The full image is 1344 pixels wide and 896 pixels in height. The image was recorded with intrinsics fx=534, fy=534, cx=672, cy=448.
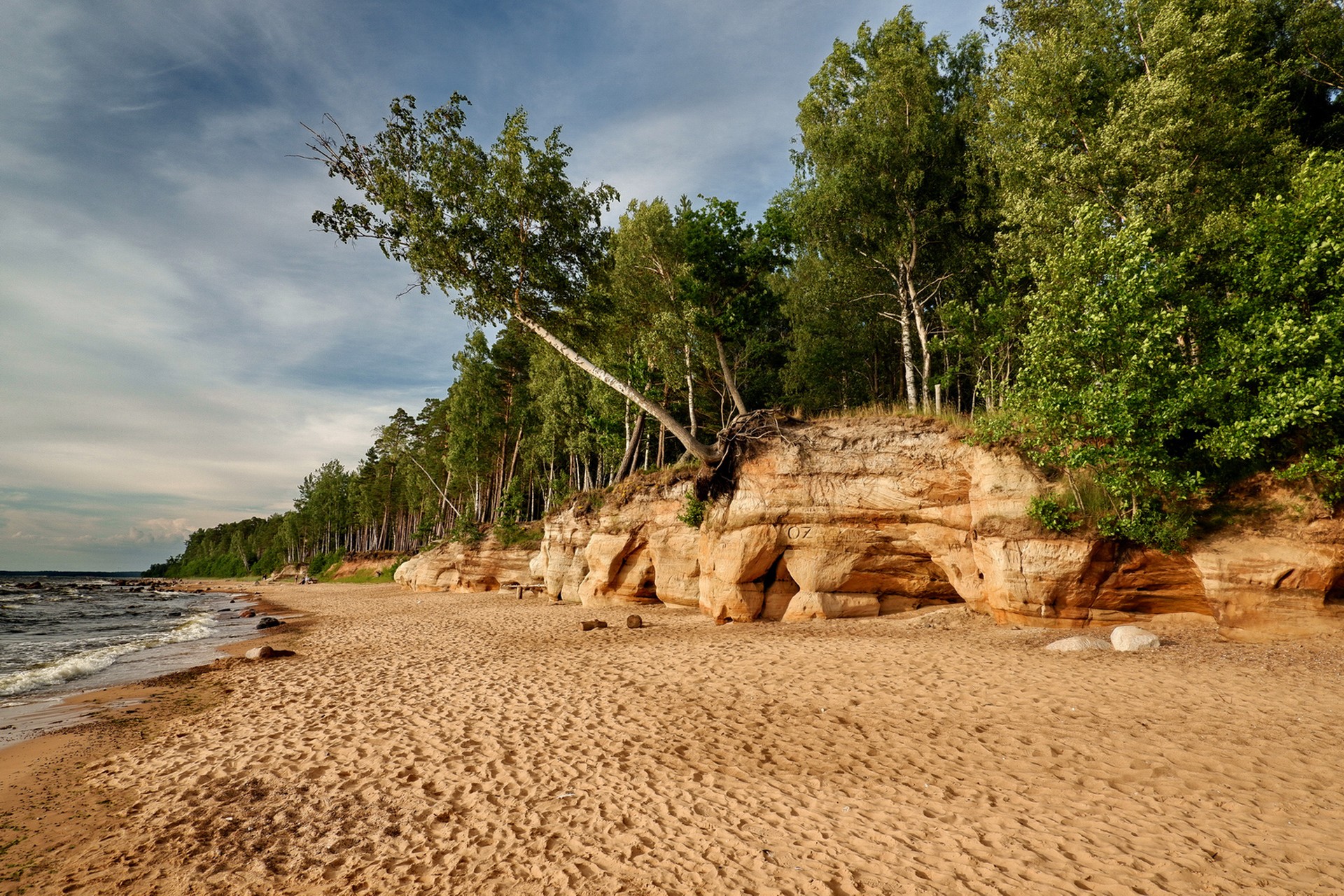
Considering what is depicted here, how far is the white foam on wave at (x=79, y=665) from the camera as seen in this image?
44.1 feet

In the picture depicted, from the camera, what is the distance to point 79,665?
15.6 metres

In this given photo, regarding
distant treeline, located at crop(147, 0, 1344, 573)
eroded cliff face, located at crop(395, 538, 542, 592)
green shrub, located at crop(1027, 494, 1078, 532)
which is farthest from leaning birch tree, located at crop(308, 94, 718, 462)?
eroded cliff face, located at crop(395, 538, 542, 592)

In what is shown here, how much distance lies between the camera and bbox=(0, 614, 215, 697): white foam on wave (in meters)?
13.4

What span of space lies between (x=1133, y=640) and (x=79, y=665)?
90.4 feet

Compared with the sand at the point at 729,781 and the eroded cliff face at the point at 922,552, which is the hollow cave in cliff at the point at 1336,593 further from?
the sand at the point at 729,781

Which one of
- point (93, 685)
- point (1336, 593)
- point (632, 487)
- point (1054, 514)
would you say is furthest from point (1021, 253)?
point (93, 685)

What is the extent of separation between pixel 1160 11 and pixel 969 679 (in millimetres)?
19782

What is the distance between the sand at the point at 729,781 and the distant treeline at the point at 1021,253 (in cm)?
525

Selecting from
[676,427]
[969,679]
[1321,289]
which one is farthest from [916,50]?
[969,679]

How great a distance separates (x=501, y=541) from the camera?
37.3 meters

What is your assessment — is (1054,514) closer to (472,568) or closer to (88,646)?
(88,646)

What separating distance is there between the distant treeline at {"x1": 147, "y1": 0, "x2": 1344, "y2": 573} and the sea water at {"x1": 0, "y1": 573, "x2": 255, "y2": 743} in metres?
14.5

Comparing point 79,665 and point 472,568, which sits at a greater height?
point 472,568

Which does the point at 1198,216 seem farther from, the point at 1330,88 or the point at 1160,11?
the point at 1330,88
